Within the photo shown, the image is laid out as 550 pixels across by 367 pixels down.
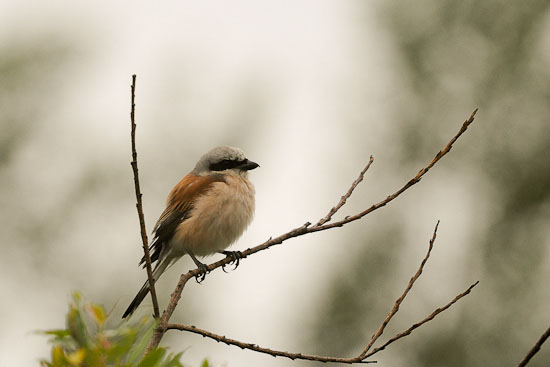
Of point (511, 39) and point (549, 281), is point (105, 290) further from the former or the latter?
point (511, 39)

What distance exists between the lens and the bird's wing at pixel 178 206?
19.3 feet

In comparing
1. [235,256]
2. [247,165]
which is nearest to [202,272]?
[235,256]

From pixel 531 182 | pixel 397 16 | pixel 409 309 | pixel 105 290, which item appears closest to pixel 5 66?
pixel 105 290

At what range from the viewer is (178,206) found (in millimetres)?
6023

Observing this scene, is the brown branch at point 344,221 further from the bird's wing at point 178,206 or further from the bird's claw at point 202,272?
the bird's wing at point 178,206

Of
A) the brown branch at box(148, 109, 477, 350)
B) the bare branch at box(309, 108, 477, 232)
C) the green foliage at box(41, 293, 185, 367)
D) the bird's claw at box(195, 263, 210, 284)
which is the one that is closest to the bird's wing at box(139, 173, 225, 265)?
the bird's claw at box(195, 263, 210, 284)

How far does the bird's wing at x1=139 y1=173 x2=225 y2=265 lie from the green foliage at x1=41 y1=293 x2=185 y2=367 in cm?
405

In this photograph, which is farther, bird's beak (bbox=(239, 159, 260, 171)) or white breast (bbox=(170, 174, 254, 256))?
bird's beak (bbox=(239, 159, 260, 171))

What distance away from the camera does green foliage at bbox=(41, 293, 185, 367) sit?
162 cm

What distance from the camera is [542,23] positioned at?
690 inches

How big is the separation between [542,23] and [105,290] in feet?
35.5

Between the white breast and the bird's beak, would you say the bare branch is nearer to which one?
the white breast

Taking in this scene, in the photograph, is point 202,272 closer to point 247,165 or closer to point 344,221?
point 344,221

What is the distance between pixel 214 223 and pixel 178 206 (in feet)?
1.13
